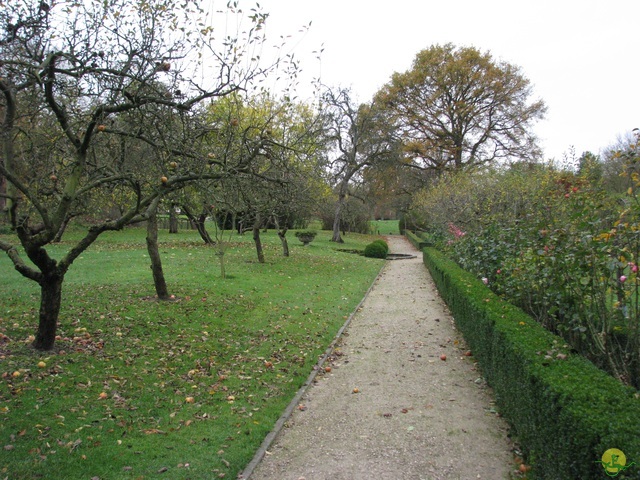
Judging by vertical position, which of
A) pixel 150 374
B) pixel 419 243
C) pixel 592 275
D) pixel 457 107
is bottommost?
pixel 150 374

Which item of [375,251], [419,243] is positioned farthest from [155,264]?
[419,243]

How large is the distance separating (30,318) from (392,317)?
22.3ft

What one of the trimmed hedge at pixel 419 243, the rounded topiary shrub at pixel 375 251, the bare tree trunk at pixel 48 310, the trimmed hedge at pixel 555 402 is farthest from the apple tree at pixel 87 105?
the trimmed hedge at pixel 419 243

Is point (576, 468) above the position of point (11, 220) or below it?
below

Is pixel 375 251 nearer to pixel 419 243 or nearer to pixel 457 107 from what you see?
pixel 419 243

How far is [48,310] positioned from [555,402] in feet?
18.2

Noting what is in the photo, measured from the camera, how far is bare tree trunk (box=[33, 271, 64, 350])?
564 centimetres

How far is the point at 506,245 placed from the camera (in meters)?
7.68

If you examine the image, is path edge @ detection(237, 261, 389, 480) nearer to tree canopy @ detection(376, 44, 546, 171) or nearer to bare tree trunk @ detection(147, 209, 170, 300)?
bare tree trunk @ detection(147, 209, 170, 300)

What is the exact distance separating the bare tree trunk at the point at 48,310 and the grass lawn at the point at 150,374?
0.57ft

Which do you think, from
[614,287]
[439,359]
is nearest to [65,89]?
[439,359]

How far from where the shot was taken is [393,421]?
478 cm

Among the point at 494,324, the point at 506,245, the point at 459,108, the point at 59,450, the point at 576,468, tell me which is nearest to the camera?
the point at 576,468

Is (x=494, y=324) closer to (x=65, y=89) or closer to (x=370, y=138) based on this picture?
(x=65, y=89)
